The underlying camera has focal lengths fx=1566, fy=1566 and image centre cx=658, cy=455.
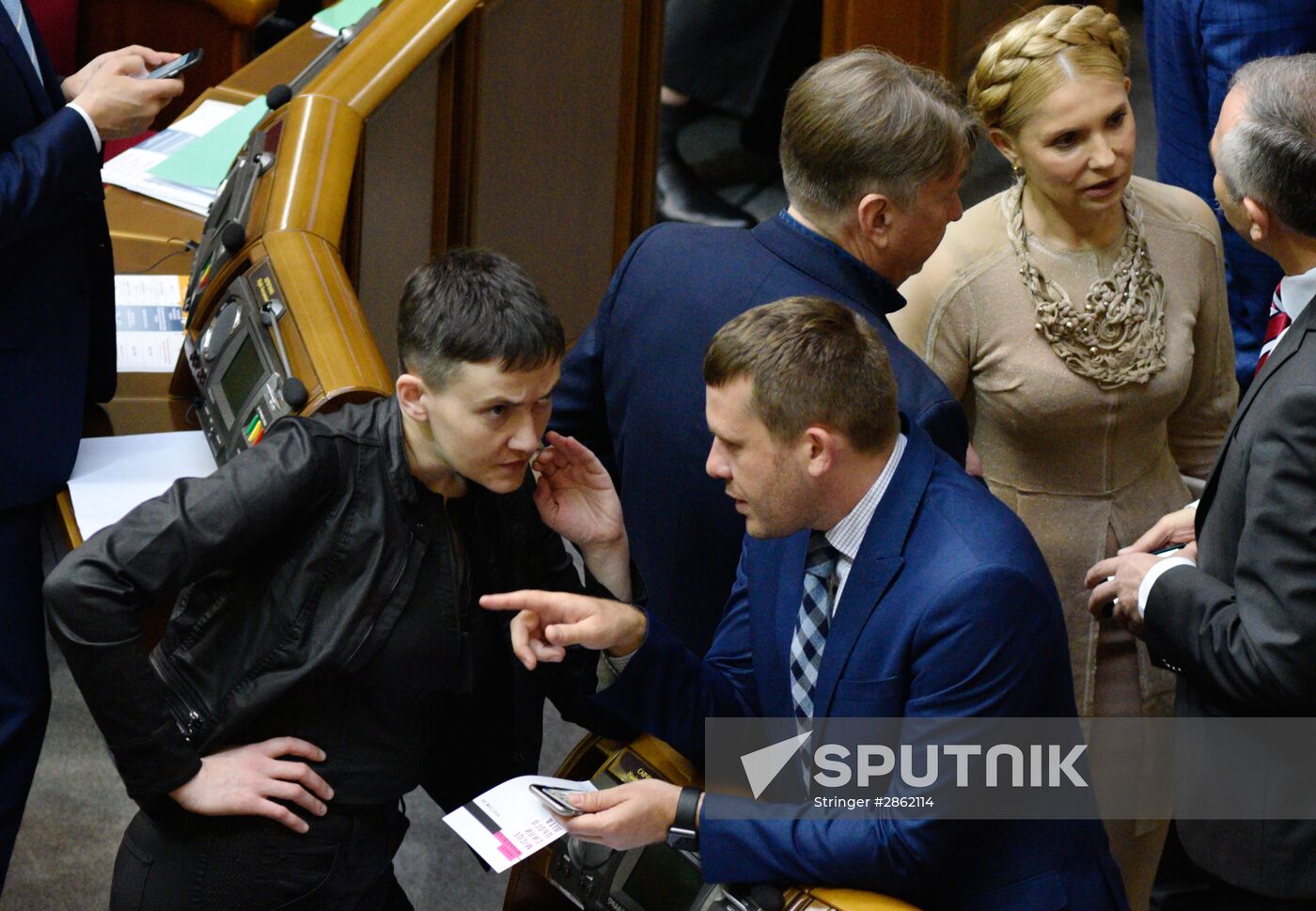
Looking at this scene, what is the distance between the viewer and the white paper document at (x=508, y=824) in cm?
174

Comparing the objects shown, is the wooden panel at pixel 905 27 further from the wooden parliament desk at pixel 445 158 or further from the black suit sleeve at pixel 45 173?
the black suit sleeve at pixel 45 173

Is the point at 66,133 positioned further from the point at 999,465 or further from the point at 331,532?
the point at 999,465

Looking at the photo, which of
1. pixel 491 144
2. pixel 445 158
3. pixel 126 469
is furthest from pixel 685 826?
pixel 491 144

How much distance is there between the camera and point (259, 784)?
6.37 ft

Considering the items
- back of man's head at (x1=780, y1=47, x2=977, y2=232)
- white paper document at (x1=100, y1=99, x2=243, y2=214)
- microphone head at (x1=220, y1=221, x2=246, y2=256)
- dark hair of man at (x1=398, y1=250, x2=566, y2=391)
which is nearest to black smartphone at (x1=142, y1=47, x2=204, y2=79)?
microphone head at (x1=220, y1=221, x2=246, y2=256)

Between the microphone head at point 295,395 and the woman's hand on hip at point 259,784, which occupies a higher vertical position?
the microphone head at point 295,395

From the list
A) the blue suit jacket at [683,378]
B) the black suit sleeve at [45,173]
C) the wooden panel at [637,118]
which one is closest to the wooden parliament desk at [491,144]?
the wooden panel at [637,118]

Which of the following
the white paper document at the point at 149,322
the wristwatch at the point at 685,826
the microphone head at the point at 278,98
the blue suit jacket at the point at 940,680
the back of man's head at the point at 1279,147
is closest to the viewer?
the blue suit jacket at the point at 940,680

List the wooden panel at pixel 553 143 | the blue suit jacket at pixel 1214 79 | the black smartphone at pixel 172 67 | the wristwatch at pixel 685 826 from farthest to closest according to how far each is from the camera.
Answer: the wooden panel at pixel 553 143
the blue suit jacket at pixel 1214 79
the black smartphone at pixel 172 67
the wristwatch at pixel 685 826

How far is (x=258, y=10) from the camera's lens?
482 centimetres

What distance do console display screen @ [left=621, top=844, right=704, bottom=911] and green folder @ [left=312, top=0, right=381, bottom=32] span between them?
3110 mm

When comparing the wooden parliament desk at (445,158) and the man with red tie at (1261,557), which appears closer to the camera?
the man with red tie at (1261,557)

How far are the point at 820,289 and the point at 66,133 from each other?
120cm

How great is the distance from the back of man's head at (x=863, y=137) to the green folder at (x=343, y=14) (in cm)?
248
